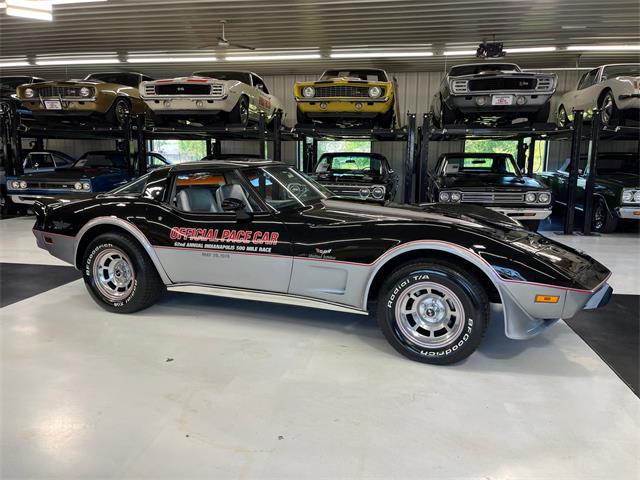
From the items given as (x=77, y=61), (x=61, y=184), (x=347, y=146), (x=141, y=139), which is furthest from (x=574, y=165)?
(x=77, y=61)

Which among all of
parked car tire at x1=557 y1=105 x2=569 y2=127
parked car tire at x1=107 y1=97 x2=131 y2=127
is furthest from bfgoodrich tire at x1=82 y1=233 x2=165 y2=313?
parked car tire at x1=557 y1=105 x2=569 y2=127

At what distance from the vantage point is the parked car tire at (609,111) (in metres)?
8.26

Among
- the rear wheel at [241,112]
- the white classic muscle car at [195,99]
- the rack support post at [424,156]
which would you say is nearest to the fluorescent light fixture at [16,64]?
the white classic muscle car at [195,99]

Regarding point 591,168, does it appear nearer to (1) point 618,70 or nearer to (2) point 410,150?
(1) point 618,70

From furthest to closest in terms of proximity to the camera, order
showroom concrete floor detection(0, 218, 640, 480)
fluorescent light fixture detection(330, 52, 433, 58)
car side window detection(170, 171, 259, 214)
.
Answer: fluorescent light fixture detection(330, 52, 433, 58), car side window detection(170, 171, 259, 214), showroom concrete floor detection(0, 218, 640, 480)

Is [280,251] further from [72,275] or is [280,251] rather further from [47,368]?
[72,275]

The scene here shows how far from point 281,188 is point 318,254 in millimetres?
785

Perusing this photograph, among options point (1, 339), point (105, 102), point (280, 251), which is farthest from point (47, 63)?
point (280, 251)

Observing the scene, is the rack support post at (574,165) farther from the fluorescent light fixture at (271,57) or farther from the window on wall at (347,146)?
the window on wall at (347,146)

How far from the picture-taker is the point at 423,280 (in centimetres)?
302

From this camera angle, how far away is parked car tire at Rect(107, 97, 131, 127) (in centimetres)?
953

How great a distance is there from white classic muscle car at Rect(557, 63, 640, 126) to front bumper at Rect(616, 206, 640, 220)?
62.5 inches

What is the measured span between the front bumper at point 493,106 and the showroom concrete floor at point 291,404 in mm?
5429

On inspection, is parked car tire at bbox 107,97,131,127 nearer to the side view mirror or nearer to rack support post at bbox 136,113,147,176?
rack support post at bbox 136,113,147,176
